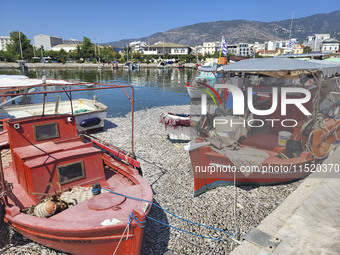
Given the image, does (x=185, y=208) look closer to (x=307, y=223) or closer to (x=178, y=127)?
(x=307, y=223)

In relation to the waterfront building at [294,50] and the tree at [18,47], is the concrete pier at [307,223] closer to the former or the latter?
the waterfront building at [294,50]

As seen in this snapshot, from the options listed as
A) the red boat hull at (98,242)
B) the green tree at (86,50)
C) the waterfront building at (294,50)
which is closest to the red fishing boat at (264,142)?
the red boat hull at (98,242)

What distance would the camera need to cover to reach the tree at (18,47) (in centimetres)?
10444

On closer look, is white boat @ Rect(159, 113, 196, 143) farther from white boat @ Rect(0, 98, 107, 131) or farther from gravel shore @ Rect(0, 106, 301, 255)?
white boat @ Rect(0, 98, 107, 131)

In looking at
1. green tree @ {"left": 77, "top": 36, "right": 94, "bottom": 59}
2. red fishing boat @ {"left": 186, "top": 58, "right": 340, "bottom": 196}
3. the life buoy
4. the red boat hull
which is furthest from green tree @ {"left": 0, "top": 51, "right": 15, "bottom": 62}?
the red boat hull

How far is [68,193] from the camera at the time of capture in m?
6.48

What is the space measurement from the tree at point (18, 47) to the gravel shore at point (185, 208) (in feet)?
374

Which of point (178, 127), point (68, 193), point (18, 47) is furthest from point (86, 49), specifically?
point (68, 193)

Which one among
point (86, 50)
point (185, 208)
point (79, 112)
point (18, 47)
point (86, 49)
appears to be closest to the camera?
point (185, 208)

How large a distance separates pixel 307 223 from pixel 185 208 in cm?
339

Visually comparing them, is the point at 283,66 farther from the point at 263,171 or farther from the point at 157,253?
the point at 157,253

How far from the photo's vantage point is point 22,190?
6.91 meters

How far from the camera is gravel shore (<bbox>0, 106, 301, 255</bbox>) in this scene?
20.6 feet

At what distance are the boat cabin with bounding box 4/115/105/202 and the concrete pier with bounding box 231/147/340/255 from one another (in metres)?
4.41
